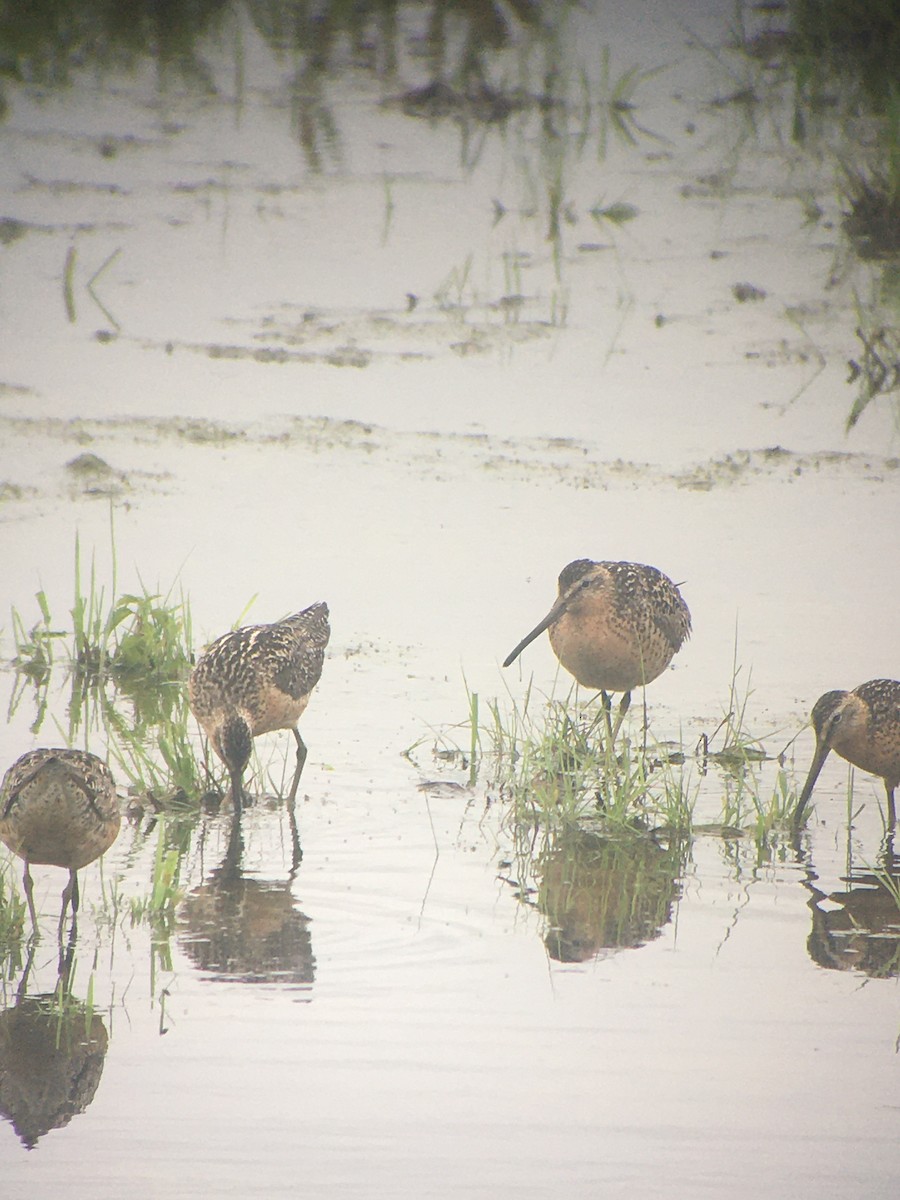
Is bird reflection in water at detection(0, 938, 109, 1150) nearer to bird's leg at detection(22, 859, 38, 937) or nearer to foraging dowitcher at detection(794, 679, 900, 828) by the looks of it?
bird's leg at detection(22, 859, 38, 937)

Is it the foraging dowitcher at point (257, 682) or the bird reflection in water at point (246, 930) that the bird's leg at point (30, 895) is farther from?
the foraging dowitcher at point (257, 682)

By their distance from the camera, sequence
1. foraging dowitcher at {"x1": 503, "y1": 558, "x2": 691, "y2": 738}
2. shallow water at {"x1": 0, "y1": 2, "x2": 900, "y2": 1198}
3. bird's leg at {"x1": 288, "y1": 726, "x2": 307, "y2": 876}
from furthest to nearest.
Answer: foraging dowitcher at {"x1": 503, "y1": 558, "x2": 691, "y2": 738} < bird's leg at {"x1": 288, "y1": 726, "x2": 307, "y2": 876} < shallow water at {"x1": 0, "y1": 2, "x2": 900, "y2": 1198}

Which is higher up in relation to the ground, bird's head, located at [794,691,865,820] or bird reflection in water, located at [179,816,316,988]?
bird's head, located at [794,691,865,820]

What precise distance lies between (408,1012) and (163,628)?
269 cm

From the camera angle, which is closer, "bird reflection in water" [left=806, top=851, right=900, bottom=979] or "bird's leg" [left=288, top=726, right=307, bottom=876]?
"bird reflection in water" [left=806, top=851, right=900, bottom=979]

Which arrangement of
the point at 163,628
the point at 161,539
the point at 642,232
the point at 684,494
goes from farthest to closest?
the point at 642,232, the point at 684,494, the point at 161,539, the point at 163,628

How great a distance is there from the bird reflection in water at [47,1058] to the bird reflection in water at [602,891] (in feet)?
3.96

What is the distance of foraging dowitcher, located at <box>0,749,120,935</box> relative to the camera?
4.64 metres

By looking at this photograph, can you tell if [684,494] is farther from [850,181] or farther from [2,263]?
[2,263]

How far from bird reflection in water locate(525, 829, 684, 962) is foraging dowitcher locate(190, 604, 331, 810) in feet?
3.01

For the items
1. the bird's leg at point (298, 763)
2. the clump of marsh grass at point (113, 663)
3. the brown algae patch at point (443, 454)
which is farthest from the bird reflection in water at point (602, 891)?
the brown algae patch at point (443, 454)

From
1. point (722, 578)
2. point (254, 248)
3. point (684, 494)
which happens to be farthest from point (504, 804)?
point (254, 248)

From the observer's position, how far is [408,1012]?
14.3 ft

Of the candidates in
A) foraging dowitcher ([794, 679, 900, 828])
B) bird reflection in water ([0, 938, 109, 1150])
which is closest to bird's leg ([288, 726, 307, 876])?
bird reflection in water ([0, 938, 109, 1150])
